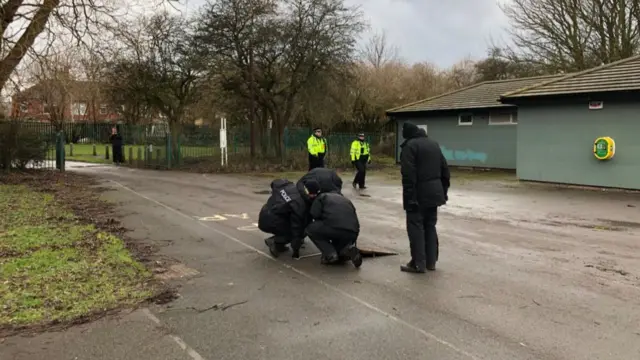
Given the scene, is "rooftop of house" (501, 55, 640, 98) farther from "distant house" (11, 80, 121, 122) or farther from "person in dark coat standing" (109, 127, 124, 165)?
"person in dark coat standing" (109, 127, 124, 165)

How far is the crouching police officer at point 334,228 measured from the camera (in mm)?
6297

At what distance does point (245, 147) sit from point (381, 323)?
20006 millimetres

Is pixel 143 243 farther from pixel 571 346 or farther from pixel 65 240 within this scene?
pixel 571 346

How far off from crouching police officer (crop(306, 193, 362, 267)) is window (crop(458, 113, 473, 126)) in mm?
19131

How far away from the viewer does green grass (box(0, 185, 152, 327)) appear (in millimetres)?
4773

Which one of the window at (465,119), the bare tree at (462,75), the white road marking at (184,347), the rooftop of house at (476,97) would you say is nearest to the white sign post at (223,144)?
the rooftop of house at (476,97)

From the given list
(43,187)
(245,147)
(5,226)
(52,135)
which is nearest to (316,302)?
(5,226)

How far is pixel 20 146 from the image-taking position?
17094 mm

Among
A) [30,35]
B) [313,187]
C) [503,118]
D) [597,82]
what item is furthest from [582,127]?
[30,35]

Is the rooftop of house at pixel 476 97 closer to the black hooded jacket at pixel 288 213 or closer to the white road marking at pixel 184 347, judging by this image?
the black hooded jacket at pixel 288 213

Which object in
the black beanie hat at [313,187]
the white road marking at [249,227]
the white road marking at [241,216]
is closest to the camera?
the black beanie hat at [313,187]

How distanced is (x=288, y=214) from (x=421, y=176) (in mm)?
1815

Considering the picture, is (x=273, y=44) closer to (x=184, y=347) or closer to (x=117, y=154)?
(x=117, y=154)

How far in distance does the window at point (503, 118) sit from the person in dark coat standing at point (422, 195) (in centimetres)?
1768
